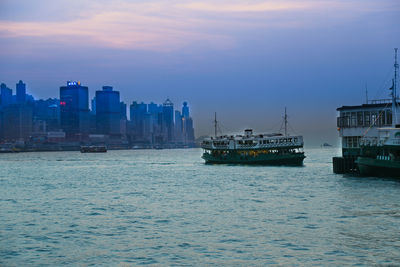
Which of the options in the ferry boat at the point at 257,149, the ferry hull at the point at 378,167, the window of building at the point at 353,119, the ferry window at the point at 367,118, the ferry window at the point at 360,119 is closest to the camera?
the ferry hull at the point at 378,167

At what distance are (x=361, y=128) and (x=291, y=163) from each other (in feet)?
86.2

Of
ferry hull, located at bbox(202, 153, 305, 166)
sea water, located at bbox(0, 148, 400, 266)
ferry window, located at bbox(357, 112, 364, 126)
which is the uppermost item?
ferry window, located at bbox(357, 112, 364, 126)

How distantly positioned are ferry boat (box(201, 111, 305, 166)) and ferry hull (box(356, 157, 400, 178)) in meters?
31.1

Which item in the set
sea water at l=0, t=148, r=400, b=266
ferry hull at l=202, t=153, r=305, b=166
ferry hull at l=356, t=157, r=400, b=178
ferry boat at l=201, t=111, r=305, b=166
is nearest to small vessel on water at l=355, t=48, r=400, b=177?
ferry hull at l=356, t=157, r=400, b=178

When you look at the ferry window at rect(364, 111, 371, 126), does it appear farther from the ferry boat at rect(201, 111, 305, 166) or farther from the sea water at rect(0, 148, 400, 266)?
the sea water at rect(0, 148, 400, 266)

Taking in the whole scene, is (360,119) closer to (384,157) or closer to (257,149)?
(384,157)

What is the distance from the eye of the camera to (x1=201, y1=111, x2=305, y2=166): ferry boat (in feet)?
332

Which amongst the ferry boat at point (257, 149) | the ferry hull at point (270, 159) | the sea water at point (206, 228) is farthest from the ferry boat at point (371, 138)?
the ferry hull at point (270, 159)

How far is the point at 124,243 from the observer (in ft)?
92.7

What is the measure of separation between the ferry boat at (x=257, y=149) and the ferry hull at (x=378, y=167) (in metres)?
31.1

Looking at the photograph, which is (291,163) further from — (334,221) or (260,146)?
(334,221)

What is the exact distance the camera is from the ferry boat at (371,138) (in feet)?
204

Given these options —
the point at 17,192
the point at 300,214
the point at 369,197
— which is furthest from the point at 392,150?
the point at 17,192

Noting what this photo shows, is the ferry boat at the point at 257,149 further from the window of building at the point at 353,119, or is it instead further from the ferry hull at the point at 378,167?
the ferry hull at the point at 378,167
